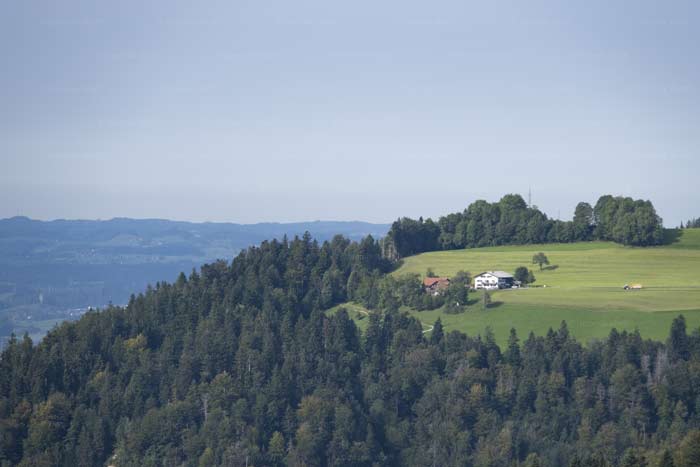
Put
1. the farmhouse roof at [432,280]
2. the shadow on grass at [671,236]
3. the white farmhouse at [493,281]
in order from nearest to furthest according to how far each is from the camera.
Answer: the white farmhouse at [493,281], the farmhouse roof at [432,280], the shadow on grass at [671,236]

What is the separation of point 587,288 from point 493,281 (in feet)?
37.8

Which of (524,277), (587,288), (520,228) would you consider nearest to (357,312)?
(524,277)

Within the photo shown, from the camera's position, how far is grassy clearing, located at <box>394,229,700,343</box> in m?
116

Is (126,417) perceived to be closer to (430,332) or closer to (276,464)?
(276,464)

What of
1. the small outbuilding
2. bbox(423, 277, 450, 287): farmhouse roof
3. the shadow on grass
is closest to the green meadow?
the shadow on grass

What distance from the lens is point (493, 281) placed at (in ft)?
439

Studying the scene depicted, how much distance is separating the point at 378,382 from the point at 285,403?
10.5 meters

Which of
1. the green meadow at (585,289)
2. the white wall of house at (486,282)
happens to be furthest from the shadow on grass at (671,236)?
the white wall of house at (486,282)

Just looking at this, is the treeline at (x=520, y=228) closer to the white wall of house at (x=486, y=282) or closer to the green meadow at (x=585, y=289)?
the green meadow at (x=585, y=289)

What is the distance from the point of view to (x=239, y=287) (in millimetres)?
132750

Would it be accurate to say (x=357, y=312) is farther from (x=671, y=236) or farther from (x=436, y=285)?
(x=671, y=236)

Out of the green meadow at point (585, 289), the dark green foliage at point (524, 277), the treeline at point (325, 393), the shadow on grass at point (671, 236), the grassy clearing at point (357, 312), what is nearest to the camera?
the treeline at point (325, 393)

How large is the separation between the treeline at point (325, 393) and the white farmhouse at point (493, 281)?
578 inches

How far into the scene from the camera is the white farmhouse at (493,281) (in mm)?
133750
